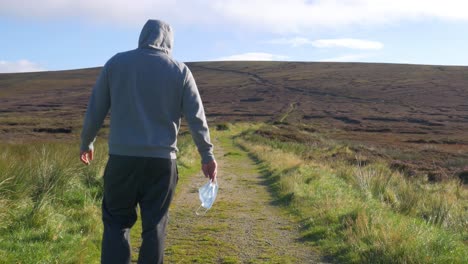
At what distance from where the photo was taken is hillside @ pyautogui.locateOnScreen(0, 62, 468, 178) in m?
44.5

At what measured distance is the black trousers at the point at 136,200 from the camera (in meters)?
4.12

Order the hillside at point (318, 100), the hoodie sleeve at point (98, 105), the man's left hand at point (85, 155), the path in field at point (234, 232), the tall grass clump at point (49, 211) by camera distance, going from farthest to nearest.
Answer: the hillside at point (318, 100) → the path in field at point (234, 232) → the tall grass clump at point (49, 211) → the man's left hand at point (85, 155) → the hoodie sleeve at point (98, 105)

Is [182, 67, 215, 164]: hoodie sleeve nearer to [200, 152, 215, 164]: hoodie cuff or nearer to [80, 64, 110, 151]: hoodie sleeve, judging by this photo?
[200, 152, 215, 164]: hoodie cuff

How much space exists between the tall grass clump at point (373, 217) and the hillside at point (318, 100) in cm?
Answer: 1715

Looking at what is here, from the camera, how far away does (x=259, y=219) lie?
7895 millimetres

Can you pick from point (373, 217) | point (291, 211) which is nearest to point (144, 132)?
point (373, 217)

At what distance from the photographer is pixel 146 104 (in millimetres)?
4125

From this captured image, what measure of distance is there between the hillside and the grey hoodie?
2518 centimetres

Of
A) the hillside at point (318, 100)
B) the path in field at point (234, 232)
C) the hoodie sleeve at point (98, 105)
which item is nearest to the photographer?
the hoodie sleeve at point (98, 105)

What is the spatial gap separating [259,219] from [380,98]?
8397cm

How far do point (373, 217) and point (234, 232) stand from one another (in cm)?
169

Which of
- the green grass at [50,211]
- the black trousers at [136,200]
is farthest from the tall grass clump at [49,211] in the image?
the black trousers at [136,200]

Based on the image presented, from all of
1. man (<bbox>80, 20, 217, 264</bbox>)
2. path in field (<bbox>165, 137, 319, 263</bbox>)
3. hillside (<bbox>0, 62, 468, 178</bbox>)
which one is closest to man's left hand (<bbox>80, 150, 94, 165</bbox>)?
man (<bbox>80, 20, 217, 264</bbox>)

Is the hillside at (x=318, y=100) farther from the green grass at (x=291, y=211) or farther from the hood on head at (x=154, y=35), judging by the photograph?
the hood on head at (x=154, y=35)
